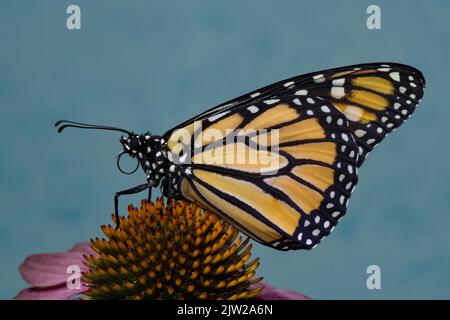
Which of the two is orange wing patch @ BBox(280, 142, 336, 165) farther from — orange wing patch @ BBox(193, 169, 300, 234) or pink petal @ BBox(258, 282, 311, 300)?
pink petal @ BBox(258, 282, 311, 300)

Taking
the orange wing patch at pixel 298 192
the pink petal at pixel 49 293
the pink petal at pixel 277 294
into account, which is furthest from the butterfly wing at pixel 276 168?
the pink petal at pixel 49 293

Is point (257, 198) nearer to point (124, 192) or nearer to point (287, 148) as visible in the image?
point (287, 148)

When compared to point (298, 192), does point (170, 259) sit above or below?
below

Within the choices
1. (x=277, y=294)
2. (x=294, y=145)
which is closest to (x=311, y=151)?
(x=294, y=145)
